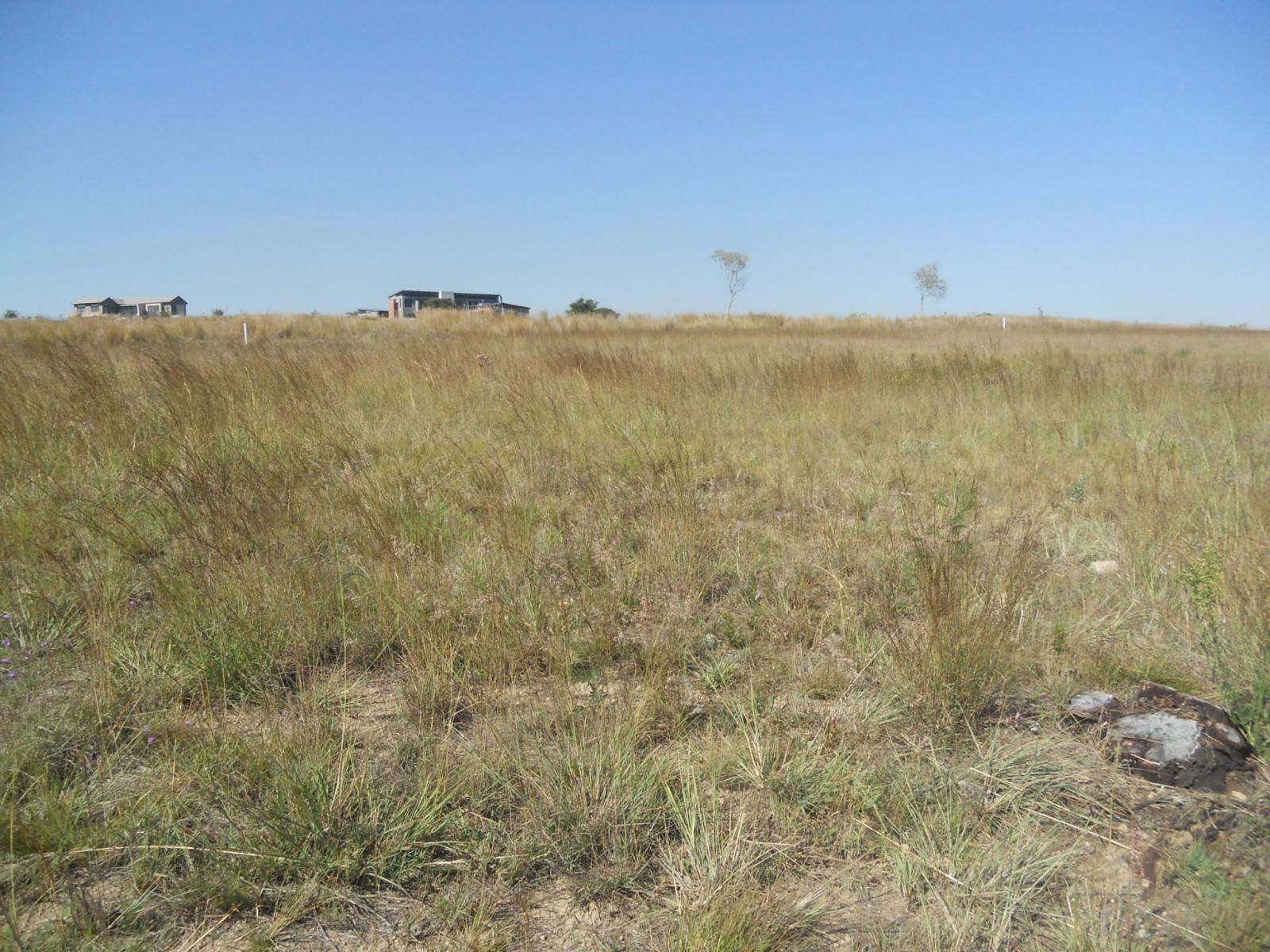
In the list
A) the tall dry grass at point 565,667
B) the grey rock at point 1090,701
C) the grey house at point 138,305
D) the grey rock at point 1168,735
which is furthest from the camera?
the grey house at point 138,305

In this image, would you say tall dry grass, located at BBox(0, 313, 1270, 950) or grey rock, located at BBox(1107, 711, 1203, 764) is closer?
tall dry grass, located at BBox(0, 313, 1270, 950)

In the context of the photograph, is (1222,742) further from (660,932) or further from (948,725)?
(660,932)

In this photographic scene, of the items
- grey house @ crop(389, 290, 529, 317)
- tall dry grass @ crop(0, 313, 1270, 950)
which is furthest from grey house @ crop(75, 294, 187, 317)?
tall dry grass @ crop(0, 313, 1270, 950)

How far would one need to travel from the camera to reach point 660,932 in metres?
1.44

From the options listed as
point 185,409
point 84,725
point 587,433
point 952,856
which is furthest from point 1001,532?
point 185,409

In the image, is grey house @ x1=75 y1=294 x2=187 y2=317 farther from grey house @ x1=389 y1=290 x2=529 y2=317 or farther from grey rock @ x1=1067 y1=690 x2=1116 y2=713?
grey rock @ x1=1067 y1=690 x2=1116 y2=713

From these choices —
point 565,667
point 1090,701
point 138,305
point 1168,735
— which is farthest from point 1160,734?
point 138,305

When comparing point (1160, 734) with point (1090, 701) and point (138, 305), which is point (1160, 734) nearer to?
point (1090, 701)

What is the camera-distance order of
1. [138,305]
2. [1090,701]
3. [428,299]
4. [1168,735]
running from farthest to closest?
[428,299] → [138,305] → [1090,701] → [1168,735]

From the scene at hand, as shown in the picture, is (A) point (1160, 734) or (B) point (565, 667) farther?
(B) point (565, 667)

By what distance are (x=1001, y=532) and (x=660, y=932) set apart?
261 centimetres

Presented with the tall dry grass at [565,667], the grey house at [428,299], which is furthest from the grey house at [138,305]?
the tall dry grass at [565,667]

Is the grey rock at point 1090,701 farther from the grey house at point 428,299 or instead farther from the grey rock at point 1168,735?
the grey house at point 428,299

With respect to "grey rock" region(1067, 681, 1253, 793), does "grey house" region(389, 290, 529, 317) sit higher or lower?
higher
